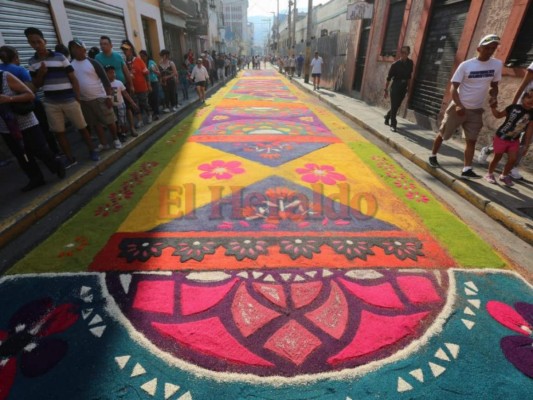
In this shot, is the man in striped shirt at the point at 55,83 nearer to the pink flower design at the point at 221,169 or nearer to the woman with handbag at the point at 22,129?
the woman with handbag at the point at 22,129

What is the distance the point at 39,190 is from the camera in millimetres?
3896

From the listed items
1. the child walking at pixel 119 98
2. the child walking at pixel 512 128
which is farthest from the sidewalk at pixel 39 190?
the child walking at pixel 512 128

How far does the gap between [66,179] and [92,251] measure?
1.95m

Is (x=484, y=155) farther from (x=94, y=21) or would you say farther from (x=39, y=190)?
(x=94, y=21)

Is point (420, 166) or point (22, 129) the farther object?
point (420, 166)

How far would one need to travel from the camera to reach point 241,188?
4238mm

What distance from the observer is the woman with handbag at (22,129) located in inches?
134

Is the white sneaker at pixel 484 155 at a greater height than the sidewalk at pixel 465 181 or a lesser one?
greater

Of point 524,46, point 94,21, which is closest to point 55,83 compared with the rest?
point 94,21

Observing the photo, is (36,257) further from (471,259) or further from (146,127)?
(146,127)

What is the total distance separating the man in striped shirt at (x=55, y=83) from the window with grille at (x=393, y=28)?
9273mm

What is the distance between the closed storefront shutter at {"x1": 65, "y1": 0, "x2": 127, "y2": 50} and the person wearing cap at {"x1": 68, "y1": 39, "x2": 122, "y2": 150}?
3420mm

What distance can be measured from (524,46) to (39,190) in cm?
773

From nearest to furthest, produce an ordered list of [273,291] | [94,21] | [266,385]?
[266,385]
[273,291]
[94,21]
